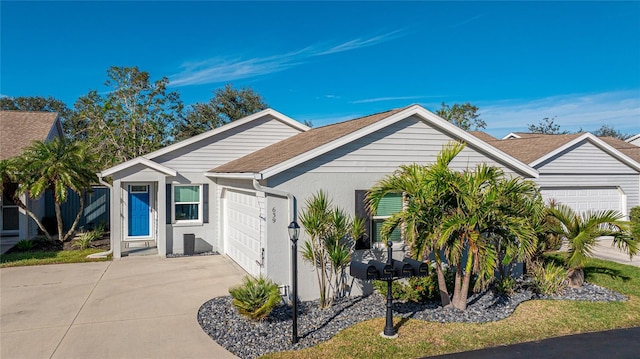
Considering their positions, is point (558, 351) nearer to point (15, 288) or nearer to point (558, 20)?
point (15, 288)

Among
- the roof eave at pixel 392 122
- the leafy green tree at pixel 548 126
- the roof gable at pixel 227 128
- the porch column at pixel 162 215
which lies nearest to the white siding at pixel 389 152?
the roof eave at pixel 392 122

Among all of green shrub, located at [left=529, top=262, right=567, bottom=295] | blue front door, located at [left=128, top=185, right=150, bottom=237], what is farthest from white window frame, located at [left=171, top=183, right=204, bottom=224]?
green shrub, located at [left=529, top=262, right=567, bottom=295]

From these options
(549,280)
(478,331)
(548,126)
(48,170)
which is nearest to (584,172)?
(549,280)

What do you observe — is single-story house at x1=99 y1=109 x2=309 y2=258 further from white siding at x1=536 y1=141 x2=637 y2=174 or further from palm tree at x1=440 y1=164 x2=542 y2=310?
white siding at x1=536 y1=141 x2=637 y2=174

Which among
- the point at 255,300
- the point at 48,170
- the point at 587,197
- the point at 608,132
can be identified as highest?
the point at 608,132

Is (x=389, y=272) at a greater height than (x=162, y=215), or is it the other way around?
(x=162, y=215)

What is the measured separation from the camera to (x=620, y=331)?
289 inches

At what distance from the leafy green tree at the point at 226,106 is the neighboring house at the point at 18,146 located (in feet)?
63.7

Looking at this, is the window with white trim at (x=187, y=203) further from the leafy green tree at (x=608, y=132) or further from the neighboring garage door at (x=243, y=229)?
the leafy green tree at (x=608, y=132)

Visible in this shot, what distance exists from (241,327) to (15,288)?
19.7 ft

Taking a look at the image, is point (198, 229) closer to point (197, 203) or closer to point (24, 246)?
point (197, 203)

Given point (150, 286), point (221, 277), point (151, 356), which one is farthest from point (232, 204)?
point (151, 356)

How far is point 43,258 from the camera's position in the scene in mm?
12797

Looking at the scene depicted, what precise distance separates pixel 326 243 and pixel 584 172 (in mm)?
13124
